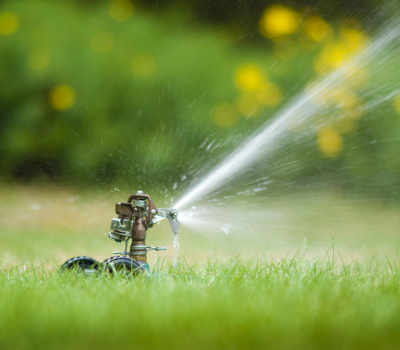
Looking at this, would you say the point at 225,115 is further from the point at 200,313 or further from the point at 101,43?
the point at 200,313

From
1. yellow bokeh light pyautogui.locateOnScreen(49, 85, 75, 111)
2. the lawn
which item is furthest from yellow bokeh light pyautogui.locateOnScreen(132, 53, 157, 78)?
the lawn

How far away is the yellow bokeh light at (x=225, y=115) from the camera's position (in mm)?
4445

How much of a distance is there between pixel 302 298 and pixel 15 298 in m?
0.96

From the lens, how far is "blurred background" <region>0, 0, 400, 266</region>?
14.6 ft

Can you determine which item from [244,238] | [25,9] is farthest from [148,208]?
[25,9]

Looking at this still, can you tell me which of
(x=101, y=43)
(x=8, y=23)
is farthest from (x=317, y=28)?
(x=8, y=23)

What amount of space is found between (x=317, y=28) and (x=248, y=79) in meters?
0.75

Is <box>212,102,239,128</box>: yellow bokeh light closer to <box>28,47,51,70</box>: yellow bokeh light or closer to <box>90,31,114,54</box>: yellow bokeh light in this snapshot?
<box>90,31,114,54</box>: yellow bokeh light

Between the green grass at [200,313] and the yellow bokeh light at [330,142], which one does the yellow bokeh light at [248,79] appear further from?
the green grass at [200,313]

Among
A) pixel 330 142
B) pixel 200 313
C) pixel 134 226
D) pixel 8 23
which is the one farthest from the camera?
pixel 330 142

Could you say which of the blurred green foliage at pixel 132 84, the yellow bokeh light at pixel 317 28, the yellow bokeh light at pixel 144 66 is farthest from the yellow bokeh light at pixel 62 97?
the yellow bokeh light at pixel 317 28

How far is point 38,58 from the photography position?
4512mm

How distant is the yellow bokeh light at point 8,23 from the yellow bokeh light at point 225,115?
1722 millimetres

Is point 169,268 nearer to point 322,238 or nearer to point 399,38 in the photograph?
point 322,238
